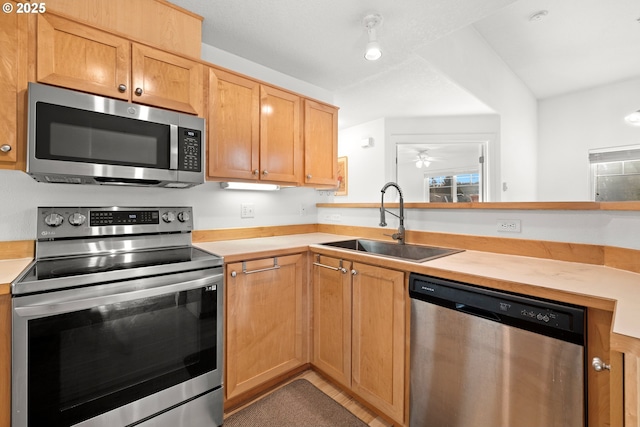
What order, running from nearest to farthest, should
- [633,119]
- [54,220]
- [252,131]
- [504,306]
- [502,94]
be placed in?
[504,306] < [54,220] < [252,131] < [633,119] < [502,94]

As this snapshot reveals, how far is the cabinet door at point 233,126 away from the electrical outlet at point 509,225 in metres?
1.56

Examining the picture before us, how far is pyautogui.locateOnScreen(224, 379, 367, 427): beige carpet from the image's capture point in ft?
5.11

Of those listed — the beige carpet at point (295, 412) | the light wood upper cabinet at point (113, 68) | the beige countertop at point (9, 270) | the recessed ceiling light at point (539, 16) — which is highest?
the recessed ceiling light at point (539, 16)

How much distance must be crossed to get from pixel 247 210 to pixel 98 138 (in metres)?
1.09

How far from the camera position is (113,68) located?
1414 millimetres

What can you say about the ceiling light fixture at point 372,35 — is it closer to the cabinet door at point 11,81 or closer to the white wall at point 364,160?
the cabinet door at point 11,81

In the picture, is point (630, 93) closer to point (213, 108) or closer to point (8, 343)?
point (213, 108)

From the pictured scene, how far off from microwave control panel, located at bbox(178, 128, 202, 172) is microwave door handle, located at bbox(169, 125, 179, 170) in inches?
0.8

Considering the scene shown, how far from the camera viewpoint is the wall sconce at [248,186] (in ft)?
6.86

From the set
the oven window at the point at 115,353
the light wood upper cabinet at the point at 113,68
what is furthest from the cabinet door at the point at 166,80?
the oven window at the point at 115,353

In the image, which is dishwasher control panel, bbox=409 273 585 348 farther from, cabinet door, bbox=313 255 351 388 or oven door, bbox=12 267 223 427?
oven door, bbox=12 267 223 427

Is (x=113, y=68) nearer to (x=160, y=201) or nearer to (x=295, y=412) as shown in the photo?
(x=160, y=201)

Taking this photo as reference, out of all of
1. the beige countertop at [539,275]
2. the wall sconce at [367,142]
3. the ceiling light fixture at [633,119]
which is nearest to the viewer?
the beige countertop at [539,275]

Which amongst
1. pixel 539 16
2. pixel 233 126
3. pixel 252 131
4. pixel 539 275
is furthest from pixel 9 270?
pixel 539 16
